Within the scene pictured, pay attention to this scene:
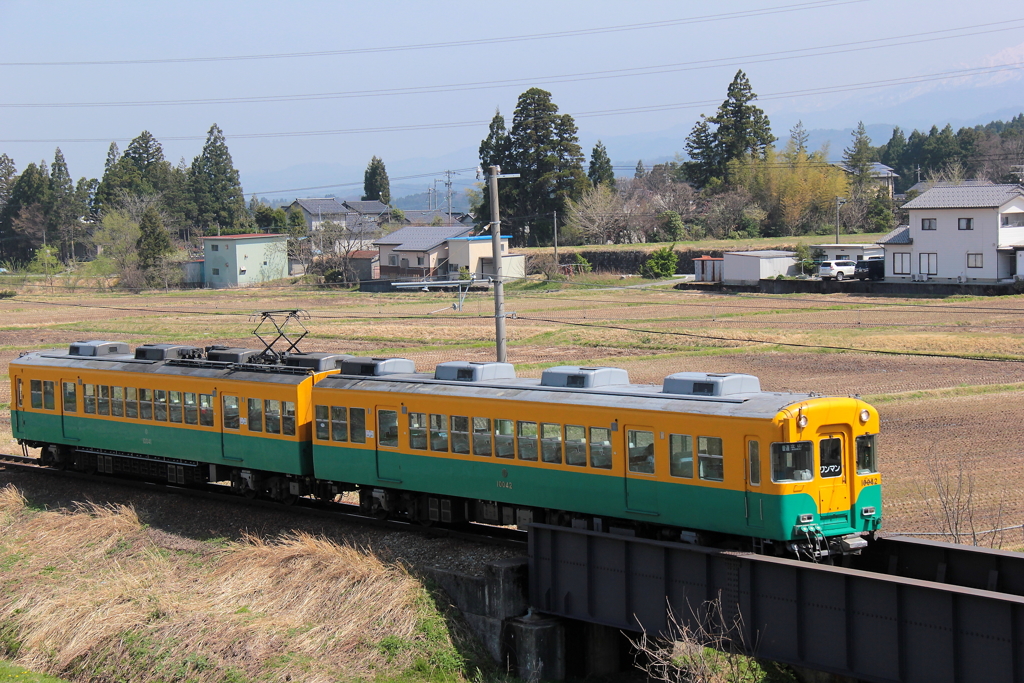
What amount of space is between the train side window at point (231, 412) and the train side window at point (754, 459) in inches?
437

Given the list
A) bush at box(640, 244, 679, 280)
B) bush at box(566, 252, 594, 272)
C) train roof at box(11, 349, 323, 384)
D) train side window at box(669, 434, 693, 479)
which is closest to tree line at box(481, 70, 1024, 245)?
bush at box(566, 252, 594, 272)

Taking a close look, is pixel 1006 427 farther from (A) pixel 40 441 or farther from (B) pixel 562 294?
(B) pixel 562 294

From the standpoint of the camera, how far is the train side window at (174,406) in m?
21.7

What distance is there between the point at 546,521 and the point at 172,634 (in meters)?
5.99

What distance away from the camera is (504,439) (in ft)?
53.2

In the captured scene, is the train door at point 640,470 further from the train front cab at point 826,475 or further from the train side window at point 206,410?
the train side window at point 206,410

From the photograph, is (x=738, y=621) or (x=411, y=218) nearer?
(x=738, y=621)

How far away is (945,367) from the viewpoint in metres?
35.7

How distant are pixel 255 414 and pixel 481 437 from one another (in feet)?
18.9

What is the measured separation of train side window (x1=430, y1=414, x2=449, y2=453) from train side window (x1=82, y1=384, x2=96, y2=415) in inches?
398

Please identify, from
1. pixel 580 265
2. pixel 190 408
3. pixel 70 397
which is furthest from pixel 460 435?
pixel 580 265

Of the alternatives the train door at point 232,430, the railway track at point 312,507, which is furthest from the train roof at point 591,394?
the railway track at point 312,507

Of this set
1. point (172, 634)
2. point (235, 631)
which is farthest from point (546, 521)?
point (172, 634)

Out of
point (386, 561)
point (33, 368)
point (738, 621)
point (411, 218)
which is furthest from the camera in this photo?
point (411, 218)
